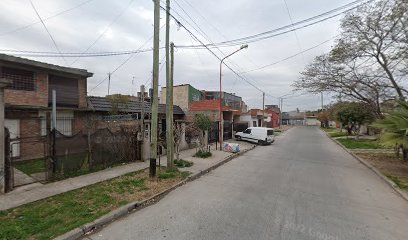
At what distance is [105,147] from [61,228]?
6325mm

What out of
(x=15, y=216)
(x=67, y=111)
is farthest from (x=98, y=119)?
(x=15, y=216)

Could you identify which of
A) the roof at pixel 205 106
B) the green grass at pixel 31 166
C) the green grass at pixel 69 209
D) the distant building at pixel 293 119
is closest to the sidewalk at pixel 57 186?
the green grass at pixel 69 209

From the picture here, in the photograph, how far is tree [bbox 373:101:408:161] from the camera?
9.28m

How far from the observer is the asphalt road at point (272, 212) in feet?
16.2

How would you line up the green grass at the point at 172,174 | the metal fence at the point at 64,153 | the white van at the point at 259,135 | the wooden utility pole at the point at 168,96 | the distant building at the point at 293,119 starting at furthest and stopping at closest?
the distant building at the point at 293,119
the white van at the point at 259,135
the wooden utility pole at the point at 168,96
the green grass at the point at 172,174
the metal fence at the point at 64,153

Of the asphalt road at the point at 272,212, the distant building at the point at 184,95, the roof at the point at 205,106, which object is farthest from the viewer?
the distant building at the point at 184,95

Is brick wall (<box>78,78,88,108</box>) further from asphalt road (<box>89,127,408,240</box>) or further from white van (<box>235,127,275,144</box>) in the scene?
white van (<box>235,127,275,144</box>)

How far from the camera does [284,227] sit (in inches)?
202

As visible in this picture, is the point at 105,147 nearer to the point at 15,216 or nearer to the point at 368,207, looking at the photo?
the point at 15,216

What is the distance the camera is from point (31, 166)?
10.8m

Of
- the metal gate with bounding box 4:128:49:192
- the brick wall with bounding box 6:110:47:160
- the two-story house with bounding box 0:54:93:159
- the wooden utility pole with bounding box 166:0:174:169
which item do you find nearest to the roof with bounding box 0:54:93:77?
the two-story house with bounding box 0:54:93:159

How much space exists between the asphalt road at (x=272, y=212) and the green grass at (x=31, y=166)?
578 centimetres

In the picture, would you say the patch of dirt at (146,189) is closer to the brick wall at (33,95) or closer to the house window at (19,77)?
the brick wall at (33,95)

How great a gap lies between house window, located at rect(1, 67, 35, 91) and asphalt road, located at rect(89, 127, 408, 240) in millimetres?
10427
